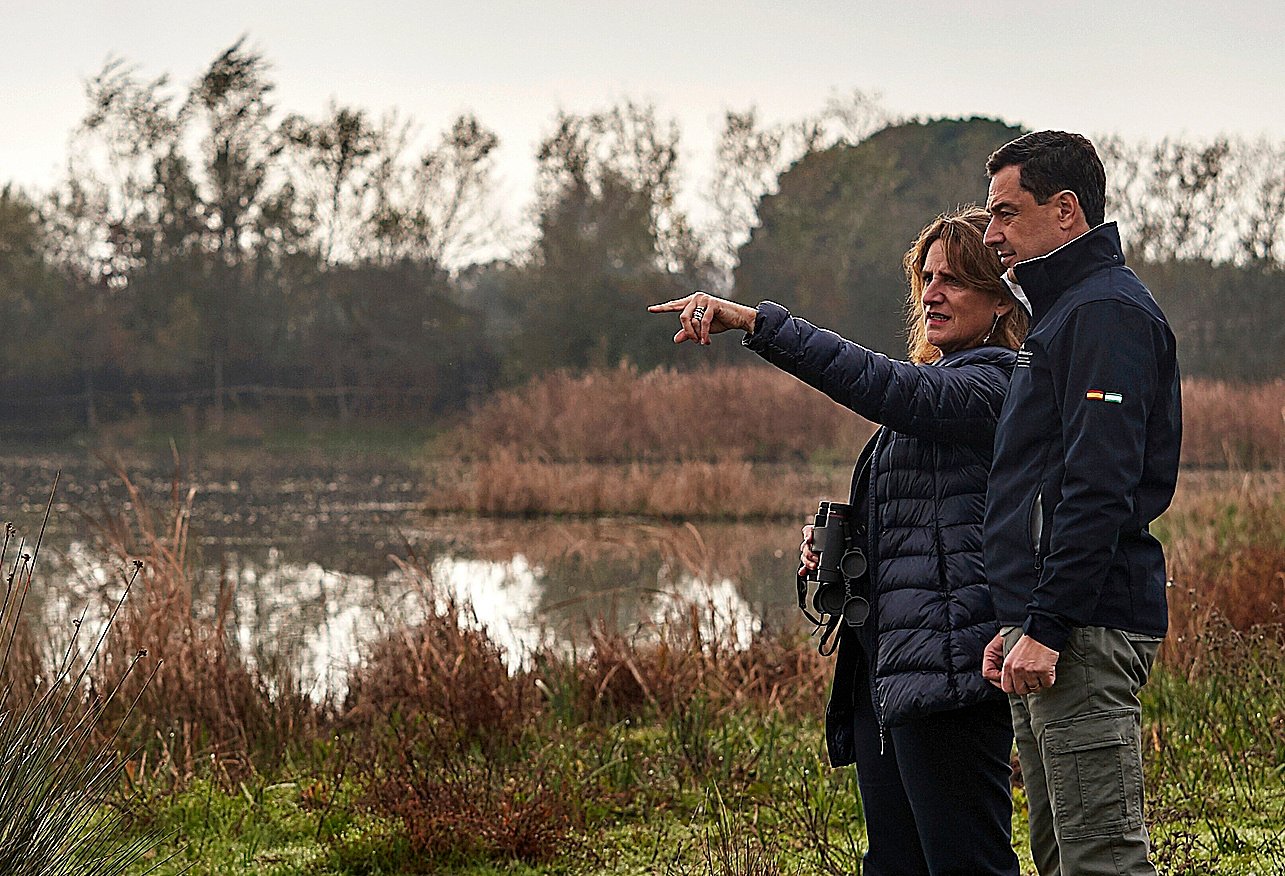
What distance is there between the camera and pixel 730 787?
13.5ft

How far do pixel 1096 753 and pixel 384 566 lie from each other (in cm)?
903

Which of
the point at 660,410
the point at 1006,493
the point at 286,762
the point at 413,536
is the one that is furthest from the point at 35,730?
the point at 660,410

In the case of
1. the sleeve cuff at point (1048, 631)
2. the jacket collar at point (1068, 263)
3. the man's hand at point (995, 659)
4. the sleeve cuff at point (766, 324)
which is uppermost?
the jacket collar at point (1068, 263)

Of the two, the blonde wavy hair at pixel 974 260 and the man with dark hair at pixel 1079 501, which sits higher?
the blonde wavy hair at pixel 974 260

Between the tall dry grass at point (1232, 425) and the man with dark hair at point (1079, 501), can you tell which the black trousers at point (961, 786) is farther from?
the tall dry grass at point (1232, 425)

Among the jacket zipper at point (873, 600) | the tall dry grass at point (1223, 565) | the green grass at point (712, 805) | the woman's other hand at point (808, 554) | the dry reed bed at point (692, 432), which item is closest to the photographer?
the jacket zipper at point (873, 600)

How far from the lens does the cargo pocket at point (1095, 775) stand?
200cm

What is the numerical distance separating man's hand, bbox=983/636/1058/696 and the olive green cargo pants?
5cm

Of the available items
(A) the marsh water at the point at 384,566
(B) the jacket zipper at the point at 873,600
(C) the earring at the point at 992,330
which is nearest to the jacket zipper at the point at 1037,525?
(B) the jacket zipper at the point at 873,600

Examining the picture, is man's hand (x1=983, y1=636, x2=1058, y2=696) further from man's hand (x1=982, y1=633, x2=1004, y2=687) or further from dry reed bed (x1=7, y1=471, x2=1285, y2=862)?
dry reed bed (x1=7, y1=471, x2=1285, y2=862)

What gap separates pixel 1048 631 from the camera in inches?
78.0

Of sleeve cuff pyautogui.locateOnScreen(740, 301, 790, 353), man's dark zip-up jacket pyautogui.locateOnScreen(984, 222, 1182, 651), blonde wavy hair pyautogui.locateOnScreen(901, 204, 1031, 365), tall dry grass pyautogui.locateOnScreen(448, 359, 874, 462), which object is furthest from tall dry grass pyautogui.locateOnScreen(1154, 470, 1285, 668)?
tall dry grass pyautogui.locateOnScreen(448, 359, 874, 462)

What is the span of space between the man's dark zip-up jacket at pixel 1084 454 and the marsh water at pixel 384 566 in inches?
118

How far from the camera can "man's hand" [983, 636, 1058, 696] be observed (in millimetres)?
1979
